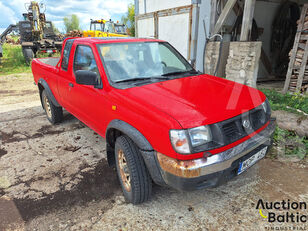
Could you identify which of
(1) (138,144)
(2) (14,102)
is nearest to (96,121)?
(1) (138,144)

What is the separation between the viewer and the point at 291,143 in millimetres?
3717

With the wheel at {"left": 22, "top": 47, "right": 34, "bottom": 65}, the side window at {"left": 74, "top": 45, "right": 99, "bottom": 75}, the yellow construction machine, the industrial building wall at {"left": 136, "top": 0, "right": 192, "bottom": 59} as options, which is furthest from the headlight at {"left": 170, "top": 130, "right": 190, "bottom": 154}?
the yellow construction machine

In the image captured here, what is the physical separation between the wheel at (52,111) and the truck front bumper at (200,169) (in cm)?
348

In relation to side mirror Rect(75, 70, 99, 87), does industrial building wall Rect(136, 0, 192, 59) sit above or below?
above

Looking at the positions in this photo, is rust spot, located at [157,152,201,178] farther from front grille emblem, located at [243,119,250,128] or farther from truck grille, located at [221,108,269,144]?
front grille emblem, located at [243,119,250,128]

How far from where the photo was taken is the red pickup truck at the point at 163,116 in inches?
75.6

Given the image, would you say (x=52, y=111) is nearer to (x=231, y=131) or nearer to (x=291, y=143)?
(x=231, y=131)

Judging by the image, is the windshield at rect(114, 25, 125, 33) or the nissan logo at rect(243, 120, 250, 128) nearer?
the nissan logo at rect(243, 120, 250, 128)

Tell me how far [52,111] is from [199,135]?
3.86m

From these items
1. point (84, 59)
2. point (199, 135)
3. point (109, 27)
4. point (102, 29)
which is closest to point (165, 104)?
point (199, 135)

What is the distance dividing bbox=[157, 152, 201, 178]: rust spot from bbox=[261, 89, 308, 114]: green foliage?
3.61m

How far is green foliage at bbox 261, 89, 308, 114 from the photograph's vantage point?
4.68 metres

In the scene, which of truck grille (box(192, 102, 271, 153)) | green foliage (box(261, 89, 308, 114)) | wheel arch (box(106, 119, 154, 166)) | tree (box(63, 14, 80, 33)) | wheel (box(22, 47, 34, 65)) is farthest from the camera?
tree (box(63, 14, 80, 33))

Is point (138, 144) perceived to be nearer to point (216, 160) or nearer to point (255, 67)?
point (216, 160)
